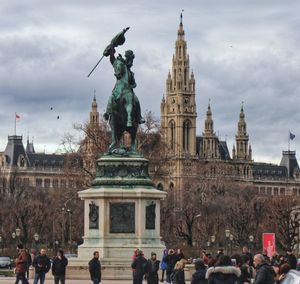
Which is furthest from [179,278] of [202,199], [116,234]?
[202,199]

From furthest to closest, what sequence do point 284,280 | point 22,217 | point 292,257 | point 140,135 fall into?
1. point 22,217
2. point 140,135
3. point 292,257
4. point 284,280

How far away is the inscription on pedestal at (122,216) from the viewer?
45.9 m

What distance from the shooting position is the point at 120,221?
151ft

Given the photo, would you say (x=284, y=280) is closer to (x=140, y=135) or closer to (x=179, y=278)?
(x=179, y=278)

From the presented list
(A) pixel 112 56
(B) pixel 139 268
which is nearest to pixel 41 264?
(B) pixel 139 268

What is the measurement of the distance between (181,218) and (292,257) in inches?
3067

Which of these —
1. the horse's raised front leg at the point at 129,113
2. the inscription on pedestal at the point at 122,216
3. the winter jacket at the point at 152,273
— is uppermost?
the horse's raised front leg at the point at 129,113

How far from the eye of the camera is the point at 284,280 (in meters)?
21.3

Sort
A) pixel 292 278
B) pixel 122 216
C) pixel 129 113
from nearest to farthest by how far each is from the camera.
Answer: pixel 292 278 → pixel 122 216 → pixel 129 113

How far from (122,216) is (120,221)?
19 cm

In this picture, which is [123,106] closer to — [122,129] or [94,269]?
[122,129]

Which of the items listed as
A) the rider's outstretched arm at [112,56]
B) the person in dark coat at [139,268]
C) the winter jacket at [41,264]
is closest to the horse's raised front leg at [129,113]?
the rider's outstretched arm at [112,56]

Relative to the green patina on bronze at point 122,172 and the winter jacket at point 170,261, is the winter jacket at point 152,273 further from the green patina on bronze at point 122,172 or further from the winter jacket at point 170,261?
the green patina on bronze at point 122,172

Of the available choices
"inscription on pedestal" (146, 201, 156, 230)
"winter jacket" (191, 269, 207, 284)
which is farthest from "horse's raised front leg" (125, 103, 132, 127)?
"winter jacket" (191, 269, 207, 284)
